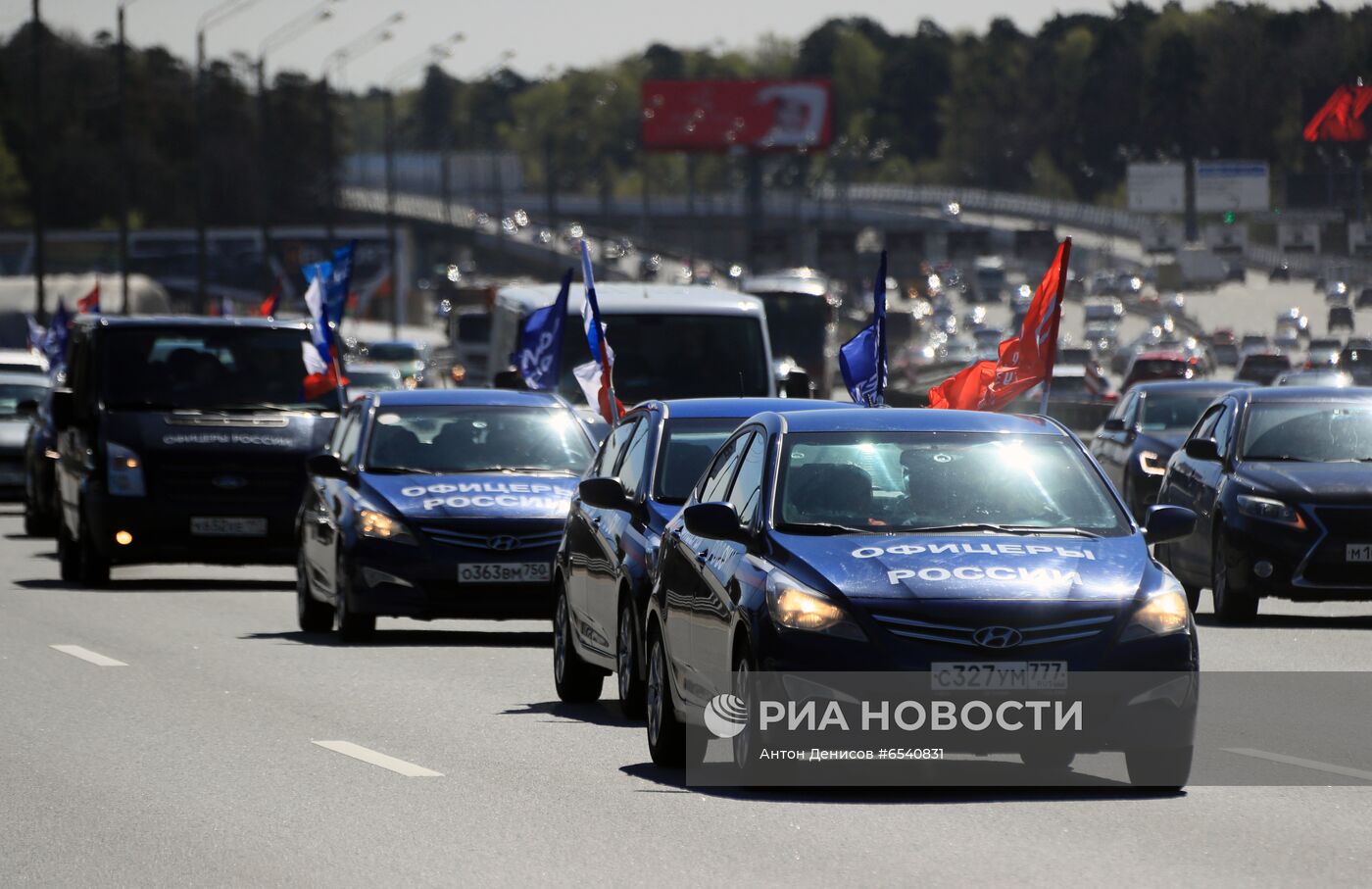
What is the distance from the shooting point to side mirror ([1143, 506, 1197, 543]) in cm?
1015

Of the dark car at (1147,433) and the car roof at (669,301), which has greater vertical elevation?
the car roof at (669,301)

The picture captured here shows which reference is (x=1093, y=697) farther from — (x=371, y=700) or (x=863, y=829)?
(x=371, y=700)

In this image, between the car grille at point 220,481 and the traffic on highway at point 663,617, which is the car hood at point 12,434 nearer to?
the traffic on highway at point 663,617

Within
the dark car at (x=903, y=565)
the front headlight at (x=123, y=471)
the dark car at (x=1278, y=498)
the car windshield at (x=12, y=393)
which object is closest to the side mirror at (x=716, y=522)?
the dark car at (x=903, y=565)

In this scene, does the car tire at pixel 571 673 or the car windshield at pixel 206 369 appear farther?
the car windshield at pixel 206 369

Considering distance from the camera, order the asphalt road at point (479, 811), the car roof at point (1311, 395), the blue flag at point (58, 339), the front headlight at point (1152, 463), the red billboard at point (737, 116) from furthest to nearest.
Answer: the red billboard at point (737, 116), the blue flag at point (58, 339), the front headlight at point (1152, 463), the car roof at point (1311, 395), the asphalt road at point (479, 811)

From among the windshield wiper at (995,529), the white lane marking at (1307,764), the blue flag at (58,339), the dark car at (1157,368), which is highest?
the windshield wiper at (995,529)

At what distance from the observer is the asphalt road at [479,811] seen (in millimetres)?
7828

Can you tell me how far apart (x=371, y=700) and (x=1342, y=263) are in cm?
5933

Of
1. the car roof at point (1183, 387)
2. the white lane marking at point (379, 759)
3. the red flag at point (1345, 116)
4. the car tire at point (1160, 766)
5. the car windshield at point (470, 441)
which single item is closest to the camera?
the car tire at point (1160, 766)

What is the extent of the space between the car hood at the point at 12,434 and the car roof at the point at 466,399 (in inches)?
685

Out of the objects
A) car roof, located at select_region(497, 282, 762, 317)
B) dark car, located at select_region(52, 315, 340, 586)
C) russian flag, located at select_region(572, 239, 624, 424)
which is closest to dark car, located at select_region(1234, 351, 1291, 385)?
car roof, located at select_region(497, 282, 762, 317)

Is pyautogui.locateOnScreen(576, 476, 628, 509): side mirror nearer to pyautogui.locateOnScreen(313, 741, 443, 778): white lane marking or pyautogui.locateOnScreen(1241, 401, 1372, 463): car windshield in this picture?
pyautogui.locateOnScreen(313, 741, 443, 778): white lane marking

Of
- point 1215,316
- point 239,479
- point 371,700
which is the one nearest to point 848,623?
point 371,700
